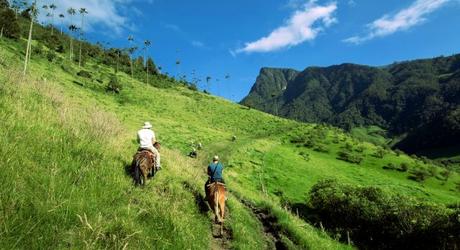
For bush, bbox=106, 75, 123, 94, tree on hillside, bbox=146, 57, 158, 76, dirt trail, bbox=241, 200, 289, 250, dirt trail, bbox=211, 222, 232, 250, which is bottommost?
dirt trail, bbox=241, 200, 289, 250

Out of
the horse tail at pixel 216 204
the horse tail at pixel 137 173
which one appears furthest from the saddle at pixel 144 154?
the horse tail at pixel 216 204

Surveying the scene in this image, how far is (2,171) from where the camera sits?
7391 mm

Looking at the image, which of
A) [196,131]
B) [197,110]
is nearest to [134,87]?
[197,110]

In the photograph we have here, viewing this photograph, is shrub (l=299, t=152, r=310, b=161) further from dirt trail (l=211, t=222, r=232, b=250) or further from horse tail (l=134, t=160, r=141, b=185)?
horse tail (l=134, t=160, r=141, b=185)

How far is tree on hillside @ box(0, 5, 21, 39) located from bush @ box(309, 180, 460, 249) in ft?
259

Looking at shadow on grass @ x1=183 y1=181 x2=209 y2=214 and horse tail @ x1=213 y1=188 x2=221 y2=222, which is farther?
shadow on grass @ x1=183 y1=181 x2=209 y2=214

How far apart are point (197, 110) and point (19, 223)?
106 m

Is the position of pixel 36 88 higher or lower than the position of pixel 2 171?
higher

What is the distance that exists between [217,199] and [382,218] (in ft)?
96.4

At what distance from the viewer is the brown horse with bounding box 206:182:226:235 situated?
15.9m

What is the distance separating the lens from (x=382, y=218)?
135 feet

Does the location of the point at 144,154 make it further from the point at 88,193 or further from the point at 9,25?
the point at 9,25

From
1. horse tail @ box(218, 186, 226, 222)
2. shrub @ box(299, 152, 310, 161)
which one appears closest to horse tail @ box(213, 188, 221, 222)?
horse tail @ box(218, 186, 226, 222)

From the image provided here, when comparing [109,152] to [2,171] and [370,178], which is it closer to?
[2,171]
